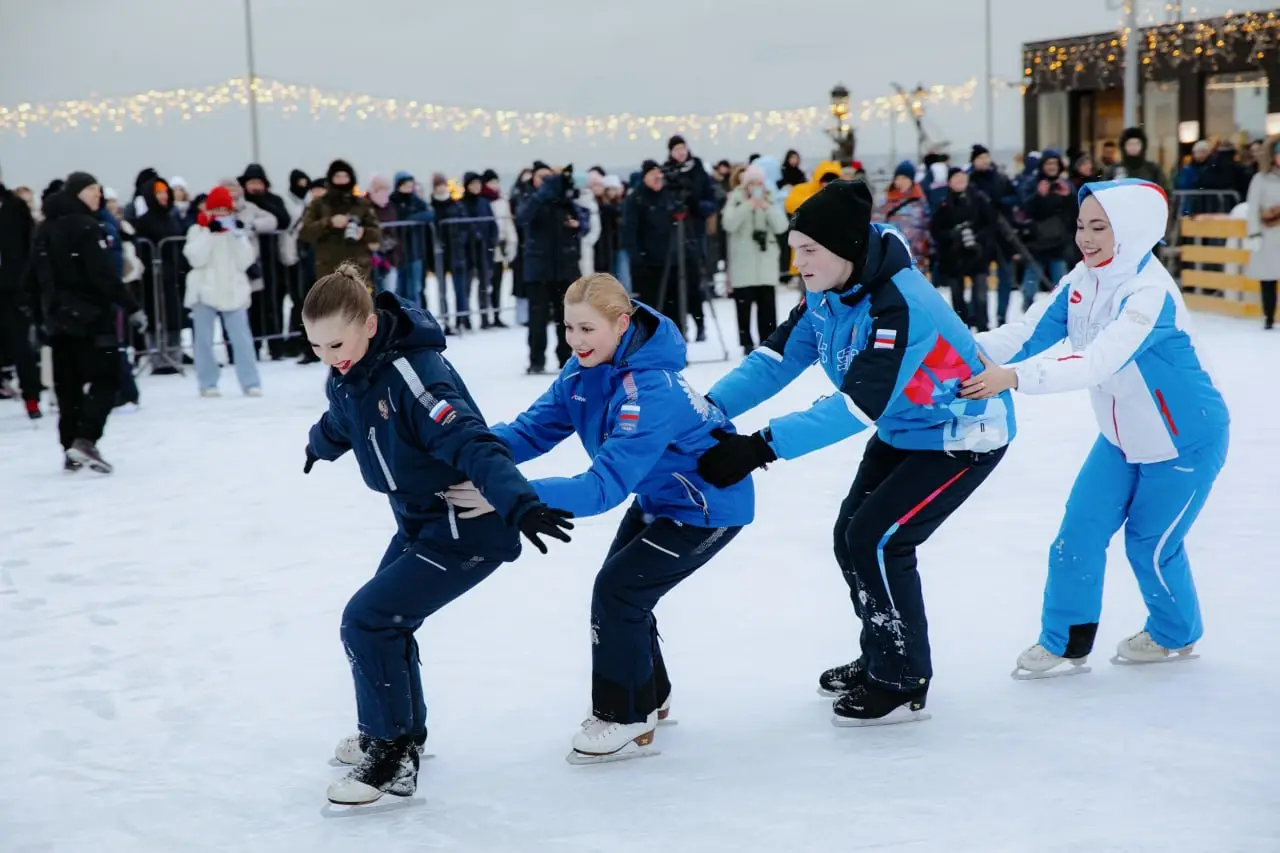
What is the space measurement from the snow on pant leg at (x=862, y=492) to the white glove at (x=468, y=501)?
949 millimetres

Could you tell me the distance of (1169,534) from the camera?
3744mm

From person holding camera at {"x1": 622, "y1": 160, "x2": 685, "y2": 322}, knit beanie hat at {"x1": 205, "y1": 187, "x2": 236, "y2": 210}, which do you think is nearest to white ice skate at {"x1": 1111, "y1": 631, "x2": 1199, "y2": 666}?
person holding camera at {"x1": 622, "y1": 160, "x2": 685, "y2": 322}

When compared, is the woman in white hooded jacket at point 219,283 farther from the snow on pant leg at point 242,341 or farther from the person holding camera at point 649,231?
the person holding camera at point 649,231

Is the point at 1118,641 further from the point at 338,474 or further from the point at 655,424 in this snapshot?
the point at 338,474

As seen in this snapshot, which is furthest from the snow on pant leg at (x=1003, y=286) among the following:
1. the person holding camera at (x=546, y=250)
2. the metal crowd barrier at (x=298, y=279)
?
the metal crowd barrier at (x=298, y=279)

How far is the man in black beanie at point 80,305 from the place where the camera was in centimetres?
725

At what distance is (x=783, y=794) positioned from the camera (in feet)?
10.1

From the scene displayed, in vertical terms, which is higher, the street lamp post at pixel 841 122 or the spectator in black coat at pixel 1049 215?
the street lamp post at pixel 841 122

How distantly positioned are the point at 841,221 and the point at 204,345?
25.3 ft

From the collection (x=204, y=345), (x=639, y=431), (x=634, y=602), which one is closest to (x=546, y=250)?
(x=204, y=345)

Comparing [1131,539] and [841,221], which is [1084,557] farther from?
[841,221]

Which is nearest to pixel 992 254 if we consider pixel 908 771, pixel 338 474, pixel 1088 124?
pixel 338 474

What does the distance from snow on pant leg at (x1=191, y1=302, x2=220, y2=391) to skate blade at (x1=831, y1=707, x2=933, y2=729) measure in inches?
291

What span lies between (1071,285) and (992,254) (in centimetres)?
853
